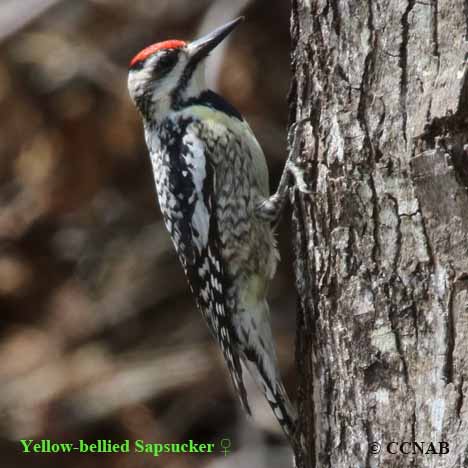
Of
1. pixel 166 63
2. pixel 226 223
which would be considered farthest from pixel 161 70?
pixel 226 223

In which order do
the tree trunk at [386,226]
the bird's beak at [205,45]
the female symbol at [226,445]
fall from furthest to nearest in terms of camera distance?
1. the female symbol at [226,445]
2. the bird's beak at [205,45]
3. the tree trunk at [386,226]

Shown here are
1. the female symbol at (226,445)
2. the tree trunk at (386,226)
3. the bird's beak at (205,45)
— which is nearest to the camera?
the tree trunk at (386,226)

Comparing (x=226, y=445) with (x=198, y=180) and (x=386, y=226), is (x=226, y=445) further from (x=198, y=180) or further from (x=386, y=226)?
(x=386, y=226)

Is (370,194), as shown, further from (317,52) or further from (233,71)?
(233,71)

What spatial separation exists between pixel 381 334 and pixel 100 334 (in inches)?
176

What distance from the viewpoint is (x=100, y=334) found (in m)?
7.32

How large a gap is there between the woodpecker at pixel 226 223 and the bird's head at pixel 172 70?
0.09 meters

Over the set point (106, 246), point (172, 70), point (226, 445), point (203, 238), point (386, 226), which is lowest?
point (226, 445)

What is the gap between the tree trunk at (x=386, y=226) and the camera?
2971mm

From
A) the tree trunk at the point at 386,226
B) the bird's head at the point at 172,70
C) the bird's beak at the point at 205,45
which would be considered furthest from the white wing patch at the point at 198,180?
the tree trunk at the point at 386,226

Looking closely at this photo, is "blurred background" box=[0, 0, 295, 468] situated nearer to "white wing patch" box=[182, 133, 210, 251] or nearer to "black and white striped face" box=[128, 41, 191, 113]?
"black and white striped face" box=[128, 41, 191, 113]

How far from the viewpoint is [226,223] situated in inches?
164

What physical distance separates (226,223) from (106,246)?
3.25 metres

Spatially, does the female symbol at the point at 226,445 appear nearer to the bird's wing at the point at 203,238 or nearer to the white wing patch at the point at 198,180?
the bird's wing at the point at 203,238
